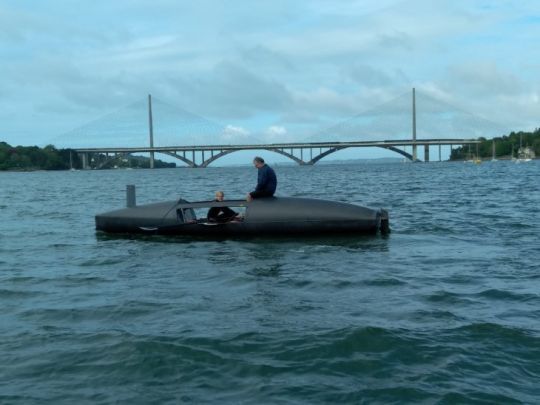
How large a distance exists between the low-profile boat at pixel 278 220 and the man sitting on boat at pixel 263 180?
0.15 m

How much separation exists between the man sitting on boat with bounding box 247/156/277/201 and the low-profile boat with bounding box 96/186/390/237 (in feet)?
0.50

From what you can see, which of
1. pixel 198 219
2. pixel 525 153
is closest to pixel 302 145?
pixel 525 153

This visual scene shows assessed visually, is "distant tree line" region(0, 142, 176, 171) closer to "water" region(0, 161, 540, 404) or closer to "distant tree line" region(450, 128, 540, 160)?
"distant tree line" region(450, 128, 540, 160)

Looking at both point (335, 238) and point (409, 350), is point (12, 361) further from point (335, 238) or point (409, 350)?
point (335, 238)

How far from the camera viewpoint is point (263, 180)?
14664mm

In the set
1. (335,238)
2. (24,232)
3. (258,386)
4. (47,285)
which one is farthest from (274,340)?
(24,232)

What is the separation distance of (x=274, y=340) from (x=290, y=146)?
325ft

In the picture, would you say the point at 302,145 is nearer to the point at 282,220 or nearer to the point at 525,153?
the point at 525,153

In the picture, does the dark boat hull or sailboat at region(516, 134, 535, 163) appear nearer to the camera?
the dark boat hull

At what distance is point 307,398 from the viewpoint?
5379 mm

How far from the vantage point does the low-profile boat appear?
1449 centimetres

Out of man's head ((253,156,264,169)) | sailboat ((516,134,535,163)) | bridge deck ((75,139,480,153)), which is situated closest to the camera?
man's head ((253,156,264,169))

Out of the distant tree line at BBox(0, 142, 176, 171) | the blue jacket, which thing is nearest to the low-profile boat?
the blue jacket

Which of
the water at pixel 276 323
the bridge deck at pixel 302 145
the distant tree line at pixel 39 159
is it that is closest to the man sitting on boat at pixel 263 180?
the water at pixel 276 323
